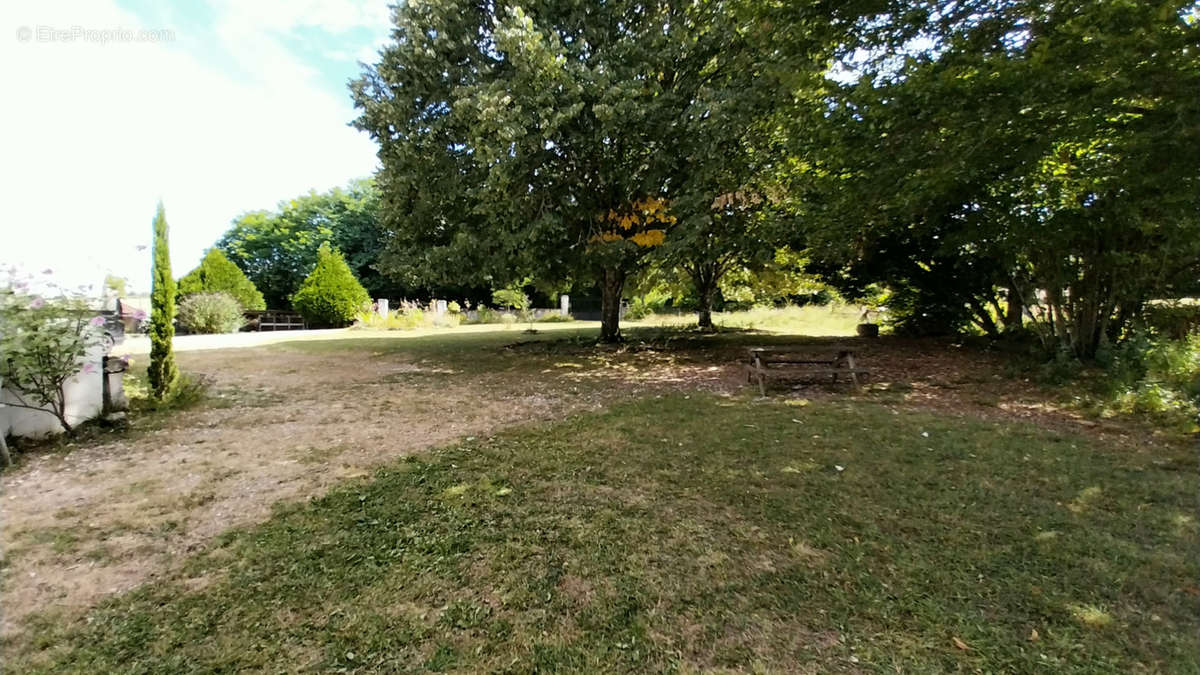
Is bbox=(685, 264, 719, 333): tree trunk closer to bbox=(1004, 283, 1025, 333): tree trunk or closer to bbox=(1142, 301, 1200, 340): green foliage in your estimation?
bbox=(1004, 283, 1025, 333): tree trunk

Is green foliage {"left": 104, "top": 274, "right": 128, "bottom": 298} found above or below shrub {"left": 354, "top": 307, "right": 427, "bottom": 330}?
above

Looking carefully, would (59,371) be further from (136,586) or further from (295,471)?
(136,586)

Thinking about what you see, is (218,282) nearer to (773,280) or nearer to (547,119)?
(547,119)

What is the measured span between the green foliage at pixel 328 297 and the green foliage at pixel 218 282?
172cm

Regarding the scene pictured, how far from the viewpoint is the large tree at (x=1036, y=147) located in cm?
430

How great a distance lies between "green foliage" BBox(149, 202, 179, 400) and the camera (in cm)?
539

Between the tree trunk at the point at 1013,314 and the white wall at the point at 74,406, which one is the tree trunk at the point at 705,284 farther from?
the white wall at the point at 74,406

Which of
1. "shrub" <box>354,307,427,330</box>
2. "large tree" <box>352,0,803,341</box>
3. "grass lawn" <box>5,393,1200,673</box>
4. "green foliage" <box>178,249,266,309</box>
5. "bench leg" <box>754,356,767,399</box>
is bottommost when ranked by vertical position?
"grass lawn" <box>5,393,1200,673</box>

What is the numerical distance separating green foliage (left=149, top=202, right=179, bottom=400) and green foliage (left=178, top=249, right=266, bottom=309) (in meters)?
15.4

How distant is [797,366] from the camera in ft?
25.1

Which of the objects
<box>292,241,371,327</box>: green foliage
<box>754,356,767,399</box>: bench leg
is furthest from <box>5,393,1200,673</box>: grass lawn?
<box>292,241,371,327</box>: green foliage

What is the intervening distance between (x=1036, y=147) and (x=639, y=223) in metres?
6.28

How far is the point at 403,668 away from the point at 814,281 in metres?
15.2

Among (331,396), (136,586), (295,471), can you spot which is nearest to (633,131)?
(331,396)
